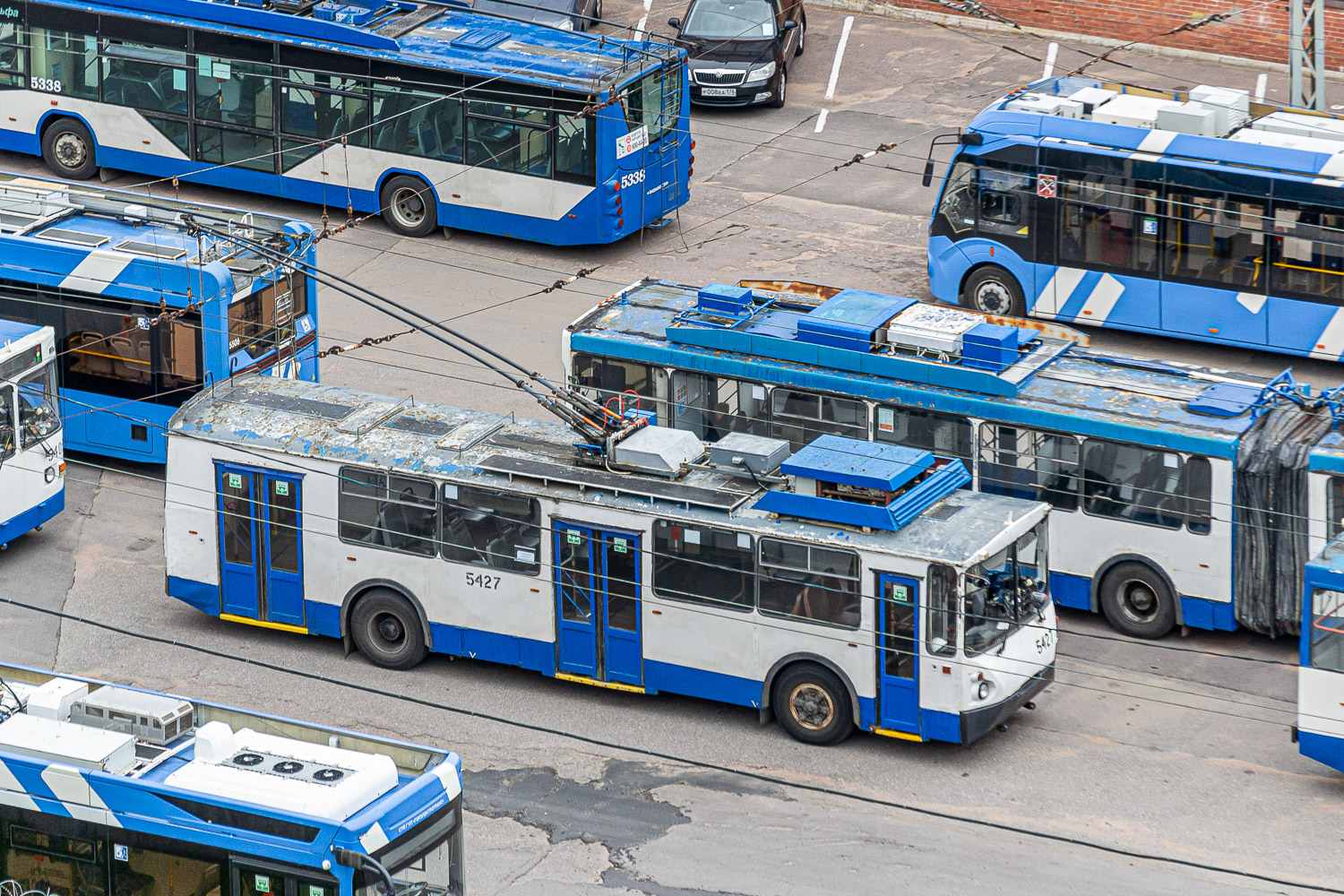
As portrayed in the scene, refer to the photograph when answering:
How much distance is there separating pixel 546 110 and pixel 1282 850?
16.5 m

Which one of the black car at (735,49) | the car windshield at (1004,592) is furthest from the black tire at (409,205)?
the car windshield at (1004,592)

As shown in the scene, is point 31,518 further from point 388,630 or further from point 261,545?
point 388,630

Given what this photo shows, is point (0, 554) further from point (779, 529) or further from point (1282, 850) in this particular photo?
point (1282, 850)

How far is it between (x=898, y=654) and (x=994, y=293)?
447 inches

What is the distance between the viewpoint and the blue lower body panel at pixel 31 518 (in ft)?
74.6

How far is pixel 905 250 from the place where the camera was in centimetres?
3125

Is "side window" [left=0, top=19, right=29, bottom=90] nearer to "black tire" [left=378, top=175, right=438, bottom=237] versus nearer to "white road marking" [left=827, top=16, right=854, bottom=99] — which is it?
"black tire" [left=378, top=175, right=438, bottom=237]

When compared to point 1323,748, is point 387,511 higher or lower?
higher

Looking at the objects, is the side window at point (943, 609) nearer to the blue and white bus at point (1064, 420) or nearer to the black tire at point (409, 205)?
the blue and white bus at point (1064, 420)

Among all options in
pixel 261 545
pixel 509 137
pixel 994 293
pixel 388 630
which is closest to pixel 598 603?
pixel 388 630

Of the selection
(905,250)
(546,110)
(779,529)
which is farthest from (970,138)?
(779,529)

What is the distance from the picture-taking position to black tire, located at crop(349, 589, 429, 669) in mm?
20391

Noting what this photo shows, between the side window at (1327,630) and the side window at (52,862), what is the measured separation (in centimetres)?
981

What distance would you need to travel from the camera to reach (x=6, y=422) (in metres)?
22.4
